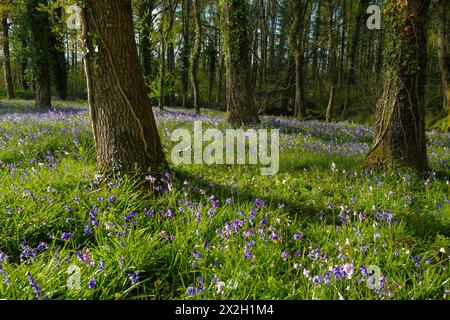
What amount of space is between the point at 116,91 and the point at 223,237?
274cm

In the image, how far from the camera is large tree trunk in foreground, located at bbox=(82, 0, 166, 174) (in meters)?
4.68

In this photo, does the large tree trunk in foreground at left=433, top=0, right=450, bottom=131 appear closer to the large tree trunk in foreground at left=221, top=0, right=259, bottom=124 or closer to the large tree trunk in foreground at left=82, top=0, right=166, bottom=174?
the large tree trunk in foreground at left=221, top=0, right=259, bottom=124

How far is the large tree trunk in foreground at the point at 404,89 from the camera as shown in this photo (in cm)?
554

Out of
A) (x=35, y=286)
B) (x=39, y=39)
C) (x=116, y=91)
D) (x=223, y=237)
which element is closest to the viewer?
(x=35, y=286)

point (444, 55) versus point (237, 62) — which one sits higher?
point (444, 55)

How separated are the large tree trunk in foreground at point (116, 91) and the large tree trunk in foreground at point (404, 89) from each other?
3991mm

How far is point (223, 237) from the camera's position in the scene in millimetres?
3408

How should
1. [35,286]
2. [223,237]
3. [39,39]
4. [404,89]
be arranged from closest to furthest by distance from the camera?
[35,286] < [223,237] < [404,89] < [39,39]

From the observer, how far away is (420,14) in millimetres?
5500

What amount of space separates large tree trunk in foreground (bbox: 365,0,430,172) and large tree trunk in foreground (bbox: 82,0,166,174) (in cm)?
399

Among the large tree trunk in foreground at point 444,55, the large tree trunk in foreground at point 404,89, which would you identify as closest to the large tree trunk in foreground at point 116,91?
the large tree trunk in foreground at point 404,89

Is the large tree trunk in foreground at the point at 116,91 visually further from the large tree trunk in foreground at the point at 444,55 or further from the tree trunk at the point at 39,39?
the large tree trunk in foreground at the point at 444,55

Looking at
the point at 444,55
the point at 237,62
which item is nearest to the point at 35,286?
the point at 237,62

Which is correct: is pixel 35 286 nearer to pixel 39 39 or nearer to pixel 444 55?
pixel 39 39
